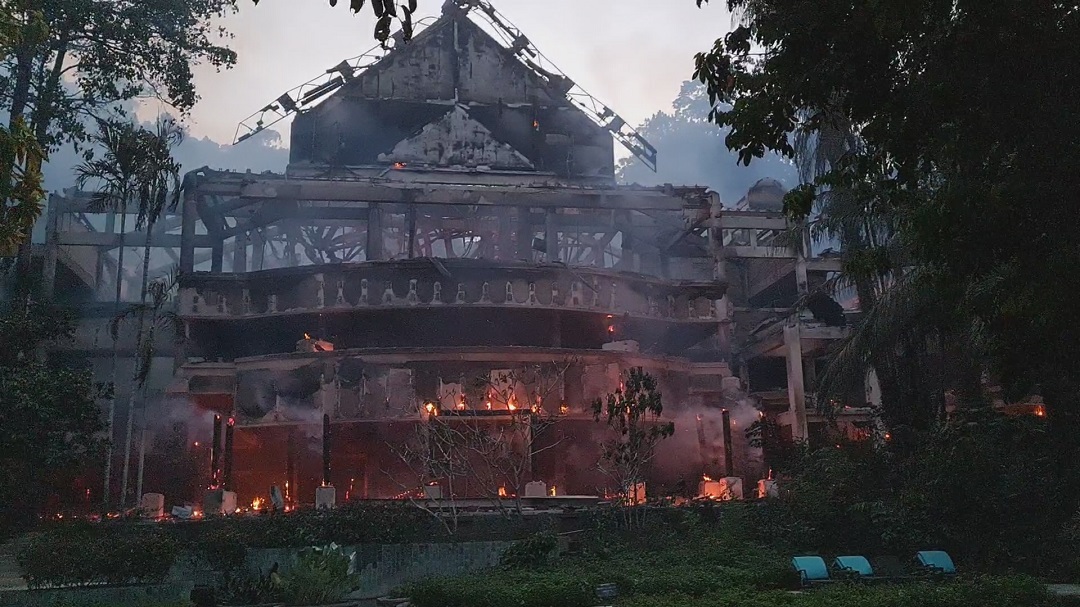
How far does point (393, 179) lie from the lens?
44.8 metres

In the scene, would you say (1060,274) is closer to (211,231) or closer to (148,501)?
(148,501)

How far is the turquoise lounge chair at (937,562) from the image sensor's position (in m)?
18.9

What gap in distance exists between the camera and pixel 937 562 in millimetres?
19250

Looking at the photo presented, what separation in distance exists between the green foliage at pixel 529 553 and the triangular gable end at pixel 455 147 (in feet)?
93.0

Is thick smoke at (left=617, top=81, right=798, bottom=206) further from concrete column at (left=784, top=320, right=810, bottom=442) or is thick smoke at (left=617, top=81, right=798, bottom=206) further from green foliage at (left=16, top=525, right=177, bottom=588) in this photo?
green foliage at (left=16, top=525, right=177, bottom=588)

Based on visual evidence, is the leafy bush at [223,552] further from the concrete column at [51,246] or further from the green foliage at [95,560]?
the concrete column at [51,246]

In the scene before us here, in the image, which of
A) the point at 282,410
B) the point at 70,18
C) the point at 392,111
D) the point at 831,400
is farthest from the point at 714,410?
the point at 70,18

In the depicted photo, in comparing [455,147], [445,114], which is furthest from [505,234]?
[445,114]

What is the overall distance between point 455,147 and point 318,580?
31738 millimetres

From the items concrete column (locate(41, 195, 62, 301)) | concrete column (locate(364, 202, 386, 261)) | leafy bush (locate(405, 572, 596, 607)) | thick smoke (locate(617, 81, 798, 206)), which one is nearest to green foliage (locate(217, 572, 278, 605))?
leafy bush (locate(405, 572, 596, 607))

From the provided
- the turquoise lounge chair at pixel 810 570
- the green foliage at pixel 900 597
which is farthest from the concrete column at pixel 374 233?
the green foliage at pixel 900 597

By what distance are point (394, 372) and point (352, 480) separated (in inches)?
188

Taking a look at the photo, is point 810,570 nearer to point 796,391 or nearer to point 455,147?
point 796,391

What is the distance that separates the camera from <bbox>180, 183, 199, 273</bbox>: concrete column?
39062mm
